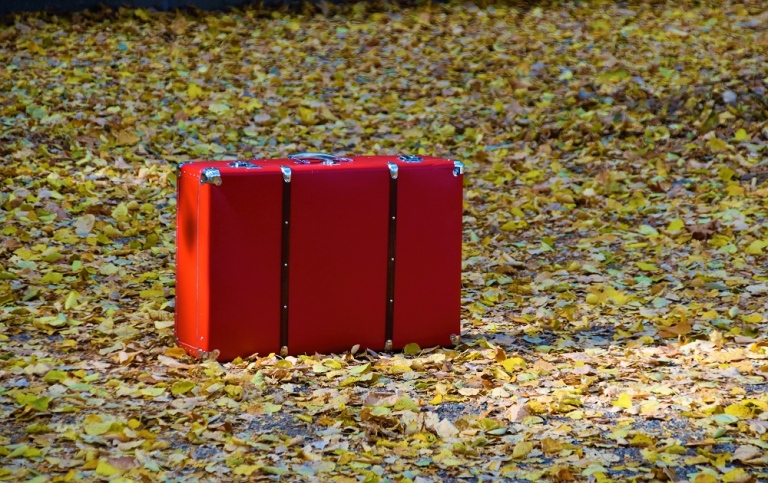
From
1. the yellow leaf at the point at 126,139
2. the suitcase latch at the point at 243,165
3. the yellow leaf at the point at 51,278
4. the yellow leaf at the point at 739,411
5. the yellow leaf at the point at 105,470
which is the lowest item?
the yellow leaf at the point at 105,470

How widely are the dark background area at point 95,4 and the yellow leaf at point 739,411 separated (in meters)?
8.21

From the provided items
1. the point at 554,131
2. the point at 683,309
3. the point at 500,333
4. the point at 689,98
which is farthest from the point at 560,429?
the point at 689,98

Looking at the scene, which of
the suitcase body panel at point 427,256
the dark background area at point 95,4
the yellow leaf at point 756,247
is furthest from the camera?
the dark background area at point 95,4

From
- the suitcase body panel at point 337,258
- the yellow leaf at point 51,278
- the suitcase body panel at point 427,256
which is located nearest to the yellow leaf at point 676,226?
the suitcase body panel at point 427,256

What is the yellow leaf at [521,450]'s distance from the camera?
363cm

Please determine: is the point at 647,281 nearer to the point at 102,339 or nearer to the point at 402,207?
the point at 402,207

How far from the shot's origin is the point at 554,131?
28.0 ft

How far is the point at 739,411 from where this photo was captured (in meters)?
3.97

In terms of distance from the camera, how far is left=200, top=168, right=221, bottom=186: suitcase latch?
14.1 feet

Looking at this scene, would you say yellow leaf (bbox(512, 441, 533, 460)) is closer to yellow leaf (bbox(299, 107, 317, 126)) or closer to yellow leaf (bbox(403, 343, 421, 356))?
yellow leaf (bbox(403, 343, 421, 356))

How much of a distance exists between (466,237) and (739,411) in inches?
117

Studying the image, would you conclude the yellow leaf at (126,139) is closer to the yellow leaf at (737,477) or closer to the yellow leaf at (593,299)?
the yellow leaf at (593,299)

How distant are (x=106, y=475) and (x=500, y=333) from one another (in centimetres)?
221

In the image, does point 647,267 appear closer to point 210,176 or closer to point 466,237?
point 466,237
